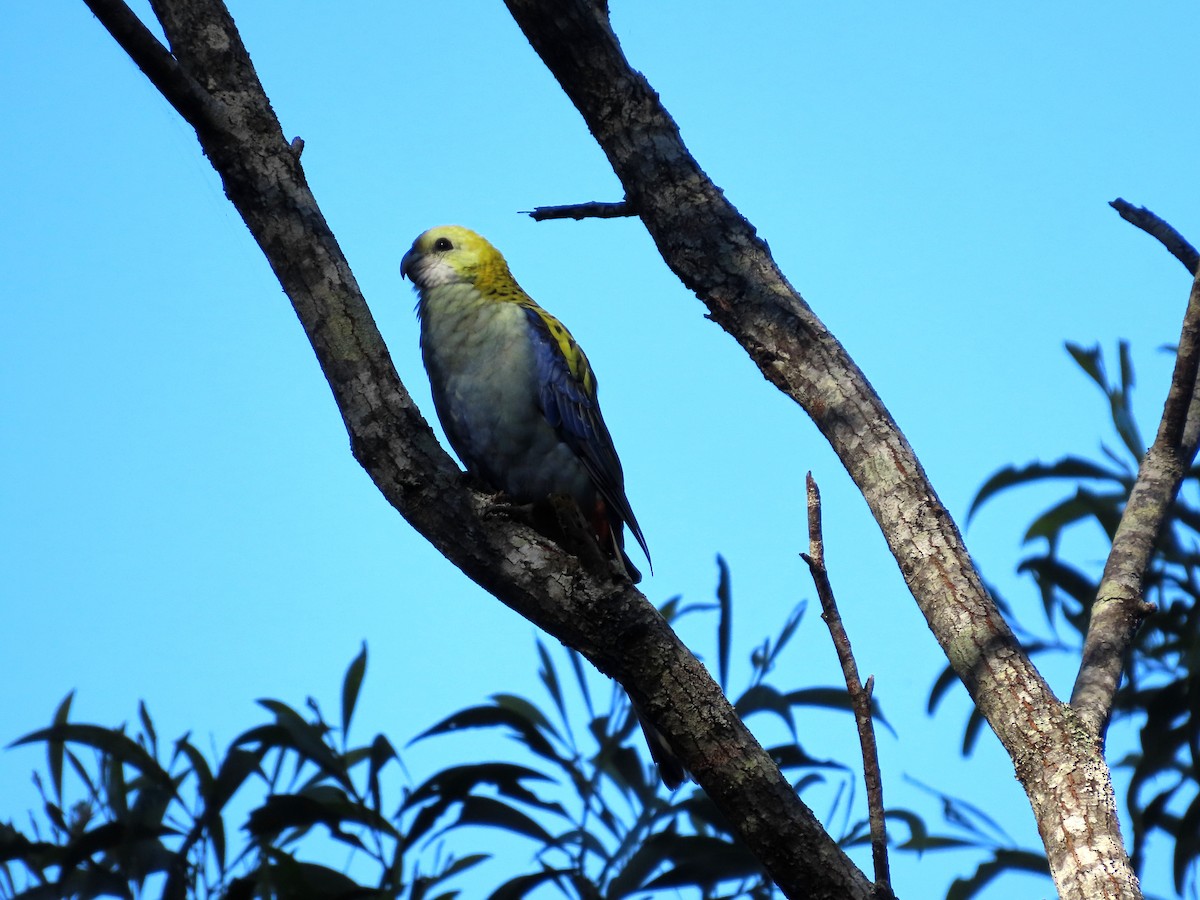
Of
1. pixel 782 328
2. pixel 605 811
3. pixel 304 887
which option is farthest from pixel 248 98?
pixel 605 811

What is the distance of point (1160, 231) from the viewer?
3219 millimetres

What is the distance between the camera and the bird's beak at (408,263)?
17.6ft

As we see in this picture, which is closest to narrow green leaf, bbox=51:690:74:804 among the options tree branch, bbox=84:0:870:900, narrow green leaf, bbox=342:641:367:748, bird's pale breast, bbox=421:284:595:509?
narrow green leaf, bbox=342:641:367:748

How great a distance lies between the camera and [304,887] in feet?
13.8

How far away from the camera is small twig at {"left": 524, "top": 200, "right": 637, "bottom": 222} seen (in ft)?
12.0

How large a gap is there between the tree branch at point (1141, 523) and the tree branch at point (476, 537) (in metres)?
0.72

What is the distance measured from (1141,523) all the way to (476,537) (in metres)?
1.67

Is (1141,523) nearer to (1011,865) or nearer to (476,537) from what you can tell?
(476,537)

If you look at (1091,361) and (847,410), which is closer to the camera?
(847,410)

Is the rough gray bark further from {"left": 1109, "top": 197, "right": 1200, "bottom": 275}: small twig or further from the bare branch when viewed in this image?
{"left": 1109, "top": 197, "right": 1200, "bottom": 275}: small twig

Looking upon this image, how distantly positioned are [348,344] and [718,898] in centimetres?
256

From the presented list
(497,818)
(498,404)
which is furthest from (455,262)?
(497,818)

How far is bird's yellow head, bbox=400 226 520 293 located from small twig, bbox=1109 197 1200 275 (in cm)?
255

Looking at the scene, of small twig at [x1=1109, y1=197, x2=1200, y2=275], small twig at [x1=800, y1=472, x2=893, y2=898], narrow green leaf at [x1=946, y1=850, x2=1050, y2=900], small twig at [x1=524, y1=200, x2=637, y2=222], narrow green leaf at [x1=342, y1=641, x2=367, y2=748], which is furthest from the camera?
narrow green leaf at [x1=342, y1=641, x2=367, y2=748]
